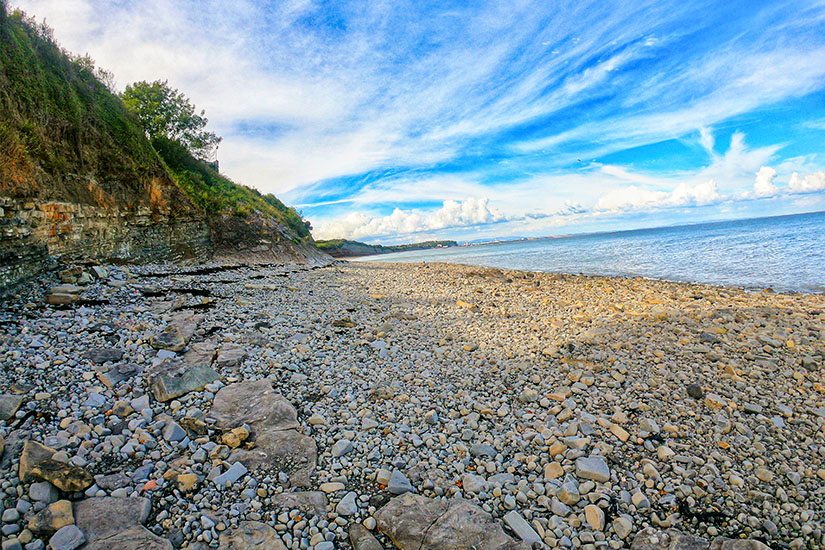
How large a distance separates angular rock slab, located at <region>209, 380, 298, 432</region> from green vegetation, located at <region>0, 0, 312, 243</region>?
9175mm

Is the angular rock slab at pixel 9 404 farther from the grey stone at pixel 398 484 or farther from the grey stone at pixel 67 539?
the grey stone at pixel 398 484

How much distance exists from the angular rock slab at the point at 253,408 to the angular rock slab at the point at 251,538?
1.61 metres

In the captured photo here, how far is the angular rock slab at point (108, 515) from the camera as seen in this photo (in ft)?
10.5

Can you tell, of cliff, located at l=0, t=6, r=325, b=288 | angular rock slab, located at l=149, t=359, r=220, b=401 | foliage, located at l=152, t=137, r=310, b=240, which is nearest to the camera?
angular rock slab, located at l=149, t=359, r=220, b=401

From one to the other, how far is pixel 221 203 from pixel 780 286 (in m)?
33.1

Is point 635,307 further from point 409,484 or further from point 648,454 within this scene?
point 409,484

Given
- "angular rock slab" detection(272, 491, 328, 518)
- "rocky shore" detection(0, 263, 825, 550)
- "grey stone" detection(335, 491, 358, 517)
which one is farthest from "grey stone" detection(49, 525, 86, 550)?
"grey stone" detection(335, 491, 358, 517)

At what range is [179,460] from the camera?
4156mm

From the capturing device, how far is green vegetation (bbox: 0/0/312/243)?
402 inches

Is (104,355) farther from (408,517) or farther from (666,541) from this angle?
(666,541)

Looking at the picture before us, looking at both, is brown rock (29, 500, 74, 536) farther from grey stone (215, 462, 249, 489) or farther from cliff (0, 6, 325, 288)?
cliff (0, 6, 325, 288)

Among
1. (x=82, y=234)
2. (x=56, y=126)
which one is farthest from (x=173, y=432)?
→ (x=56, y=126)

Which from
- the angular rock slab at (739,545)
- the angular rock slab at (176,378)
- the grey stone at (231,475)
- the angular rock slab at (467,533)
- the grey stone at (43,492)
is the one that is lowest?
the angular rock slab at (739,545)

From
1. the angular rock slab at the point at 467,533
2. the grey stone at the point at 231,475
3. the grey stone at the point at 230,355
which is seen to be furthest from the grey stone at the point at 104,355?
the angular rock slab at the point at 467,533
